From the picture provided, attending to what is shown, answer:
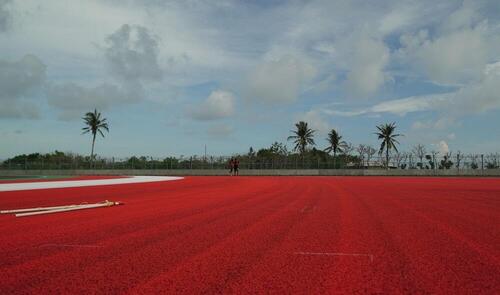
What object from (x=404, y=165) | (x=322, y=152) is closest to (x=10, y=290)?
(x=404, y=165)

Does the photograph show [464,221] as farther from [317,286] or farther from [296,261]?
[317,286]

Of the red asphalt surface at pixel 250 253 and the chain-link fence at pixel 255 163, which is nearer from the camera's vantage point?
the red asphalt surface at pixel 250 253

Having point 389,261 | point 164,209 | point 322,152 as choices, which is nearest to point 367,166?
point 322,152

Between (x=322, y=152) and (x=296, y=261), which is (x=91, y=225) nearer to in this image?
(x=296, y=261)

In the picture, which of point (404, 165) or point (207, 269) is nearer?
point (207, 269)

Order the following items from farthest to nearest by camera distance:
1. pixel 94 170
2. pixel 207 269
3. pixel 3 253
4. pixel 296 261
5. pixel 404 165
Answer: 1. pixel 94 170
2. pixel 404 165
3. pixel 3 253
4. pixel 296 261
5. pixel 207 269

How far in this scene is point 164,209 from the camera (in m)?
9.91

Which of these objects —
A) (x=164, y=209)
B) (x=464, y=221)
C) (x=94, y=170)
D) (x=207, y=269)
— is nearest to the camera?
(x=207, y=269)

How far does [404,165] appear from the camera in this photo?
4484 centimetres

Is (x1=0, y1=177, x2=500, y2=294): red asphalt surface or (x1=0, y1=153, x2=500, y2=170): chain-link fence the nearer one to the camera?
(x1=0, y1=177, x2=500, y2=294): red asphalt surface

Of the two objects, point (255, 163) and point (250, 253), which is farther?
point (255, 163)

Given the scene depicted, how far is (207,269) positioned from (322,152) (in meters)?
76.3

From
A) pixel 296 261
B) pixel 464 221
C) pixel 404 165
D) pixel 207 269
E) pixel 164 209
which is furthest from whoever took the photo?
pixel 404 165

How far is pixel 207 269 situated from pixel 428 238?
3375mm
